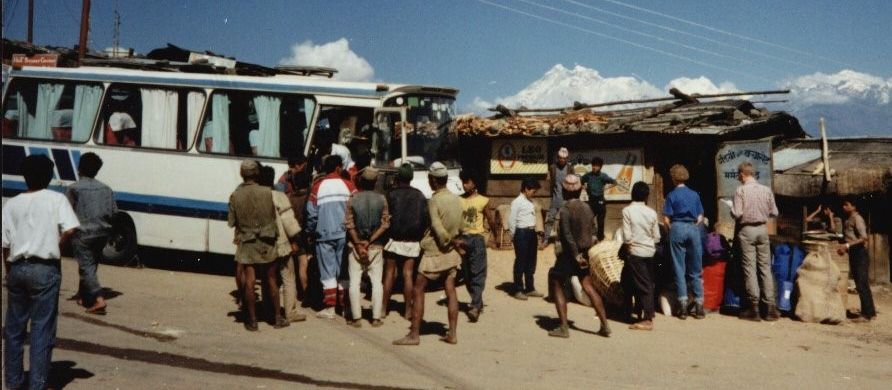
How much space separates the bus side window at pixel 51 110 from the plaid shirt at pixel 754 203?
10126 mm

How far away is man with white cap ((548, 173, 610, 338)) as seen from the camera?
27.4ft

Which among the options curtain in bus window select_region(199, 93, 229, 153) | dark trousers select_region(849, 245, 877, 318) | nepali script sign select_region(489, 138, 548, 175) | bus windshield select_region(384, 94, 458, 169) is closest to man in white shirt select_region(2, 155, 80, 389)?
bus windshield select_region(384, 94, 458, 169)

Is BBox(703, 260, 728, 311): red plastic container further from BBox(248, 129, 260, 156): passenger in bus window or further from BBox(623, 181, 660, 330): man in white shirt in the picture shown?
BBox(248, 129, 260, 156): passenger in bus window

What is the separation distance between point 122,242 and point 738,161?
36.3ft

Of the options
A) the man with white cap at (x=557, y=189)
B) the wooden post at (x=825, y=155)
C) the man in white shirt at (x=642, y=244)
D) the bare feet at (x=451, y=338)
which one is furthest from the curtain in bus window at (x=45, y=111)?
the wooden post at (x=825, y=155)

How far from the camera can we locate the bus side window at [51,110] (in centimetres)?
1255

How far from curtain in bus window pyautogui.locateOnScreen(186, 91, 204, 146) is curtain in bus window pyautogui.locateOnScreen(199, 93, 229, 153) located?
0.60 ft

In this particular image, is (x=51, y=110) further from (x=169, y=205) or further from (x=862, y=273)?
(x=862, y=273)

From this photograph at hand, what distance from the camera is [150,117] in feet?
40.1

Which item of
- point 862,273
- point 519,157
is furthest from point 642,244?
point 519,157

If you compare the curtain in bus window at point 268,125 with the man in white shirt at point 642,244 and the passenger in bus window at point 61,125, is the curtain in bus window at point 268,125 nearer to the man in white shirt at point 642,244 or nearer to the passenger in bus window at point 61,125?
the passenger in bus window at point 61,125

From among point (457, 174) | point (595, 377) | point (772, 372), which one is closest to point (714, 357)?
point (772, 372)

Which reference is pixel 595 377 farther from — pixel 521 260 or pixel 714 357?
pixel 521 260

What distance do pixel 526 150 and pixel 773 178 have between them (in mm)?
5575
